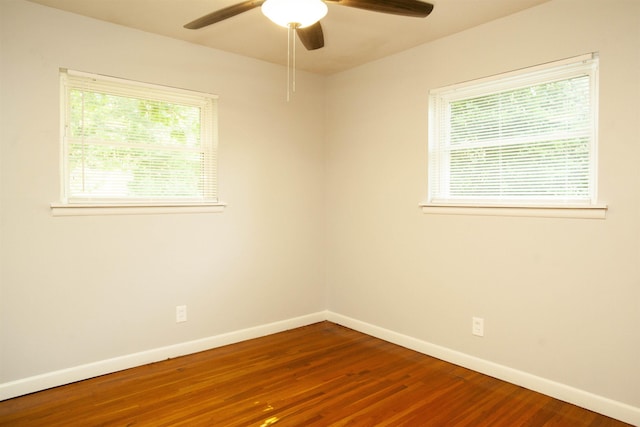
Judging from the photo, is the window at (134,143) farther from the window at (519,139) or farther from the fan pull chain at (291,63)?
the window at (519,139)

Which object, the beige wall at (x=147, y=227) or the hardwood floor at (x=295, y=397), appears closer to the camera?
the hardwood floor at (x=295, y=397)

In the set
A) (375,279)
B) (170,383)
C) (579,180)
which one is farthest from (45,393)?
(579,180)

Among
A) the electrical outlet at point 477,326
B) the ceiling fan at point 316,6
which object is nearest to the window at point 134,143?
the ceiling fan at point 316,6

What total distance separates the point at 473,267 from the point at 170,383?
7.52 feet

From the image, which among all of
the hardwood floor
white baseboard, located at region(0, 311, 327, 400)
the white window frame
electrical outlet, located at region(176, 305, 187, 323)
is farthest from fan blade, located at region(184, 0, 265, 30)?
white baseboard, located at region(0, 311, 327, 400)

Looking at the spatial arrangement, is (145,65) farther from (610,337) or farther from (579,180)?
(610,337)

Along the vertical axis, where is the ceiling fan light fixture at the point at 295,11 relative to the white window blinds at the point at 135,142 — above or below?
above

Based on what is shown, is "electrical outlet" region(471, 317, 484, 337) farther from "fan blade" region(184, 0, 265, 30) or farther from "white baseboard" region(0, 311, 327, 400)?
"fan blade" region(184, 0, 265, 30)

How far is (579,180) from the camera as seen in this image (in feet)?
8.22

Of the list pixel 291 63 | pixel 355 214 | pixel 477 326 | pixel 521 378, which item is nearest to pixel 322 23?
pixel 291 63

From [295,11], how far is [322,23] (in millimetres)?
1149

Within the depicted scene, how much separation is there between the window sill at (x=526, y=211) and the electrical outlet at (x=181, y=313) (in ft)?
6.90

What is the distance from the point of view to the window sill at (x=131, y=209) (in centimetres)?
272

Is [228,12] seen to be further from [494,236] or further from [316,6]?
[494,236]
